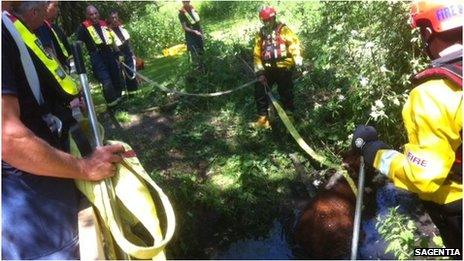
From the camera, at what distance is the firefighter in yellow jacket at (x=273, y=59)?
21.7ft

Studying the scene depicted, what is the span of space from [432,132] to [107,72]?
747 cm

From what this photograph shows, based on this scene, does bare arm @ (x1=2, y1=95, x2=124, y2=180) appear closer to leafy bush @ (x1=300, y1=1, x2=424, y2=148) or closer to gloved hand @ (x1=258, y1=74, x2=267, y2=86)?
leafy bush @ (x1=300, y1=1, x2=424, y2=148)

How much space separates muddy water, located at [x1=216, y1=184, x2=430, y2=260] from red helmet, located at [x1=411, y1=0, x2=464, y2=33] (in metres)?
2.64

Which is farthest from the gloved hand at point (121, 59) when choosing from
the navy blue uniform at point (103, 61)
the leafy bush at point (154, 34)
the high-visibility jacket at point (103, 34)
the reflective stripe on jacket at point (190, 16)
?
the leafy bush at point (154, 34)

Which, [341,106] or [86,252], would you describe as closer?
[86,252]

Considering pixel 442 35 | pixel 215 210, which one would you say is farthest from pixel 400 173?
pixel 215 210

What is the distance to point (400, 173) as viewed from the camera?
255 cm

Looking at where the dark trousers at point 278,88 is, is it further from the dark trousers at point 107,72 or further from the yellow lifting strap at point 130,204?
the yellow lifting strap at point 130,204

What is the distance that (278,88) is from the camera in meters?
7.16

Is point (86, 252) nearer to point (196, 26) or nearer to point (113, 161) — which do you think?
point (113, 161)

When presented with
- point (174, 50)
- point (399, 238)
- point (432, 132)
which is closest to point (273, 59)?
point (399, 238)

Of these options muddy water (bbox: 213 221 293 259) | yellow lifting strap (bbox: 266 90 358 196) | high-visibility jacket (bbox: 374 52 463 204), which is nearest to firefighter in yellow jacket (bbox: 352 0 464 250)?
high-visibility jacket (bbox: 374 52 463 204)

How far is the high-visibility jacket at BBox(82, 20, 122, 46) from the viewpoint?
8.44 m

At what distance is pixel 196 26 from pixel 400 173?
30.1 ft
